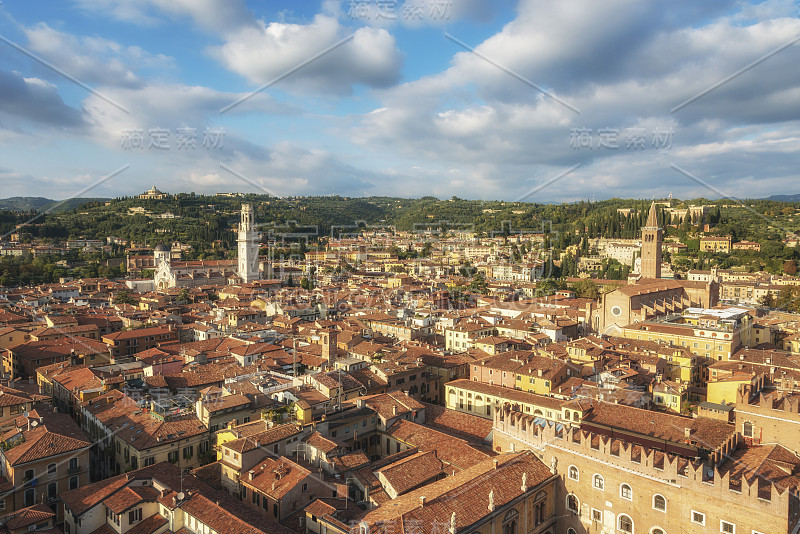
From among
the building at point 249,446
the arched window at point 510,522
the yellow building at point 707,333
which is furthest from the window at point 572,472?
the yellow building at point 707,333

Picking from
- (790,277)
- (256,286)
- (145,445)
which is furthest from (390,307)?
(790,277)

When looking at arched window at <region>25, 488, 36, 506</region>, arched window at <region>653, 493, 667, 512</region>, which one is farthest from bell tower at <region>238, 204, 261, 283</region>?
arched window at <region>653, 493, 667, 512</region>

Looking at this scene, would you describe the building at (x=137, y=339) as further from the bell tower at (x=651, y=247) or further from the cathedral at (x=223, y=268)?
the bell tower at (x=651, y=247)

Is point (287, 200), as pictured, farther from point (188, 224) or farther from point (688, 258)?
point (688, 258)

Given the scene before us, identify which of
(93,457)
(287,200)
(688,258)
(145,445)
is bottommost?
(93,457)

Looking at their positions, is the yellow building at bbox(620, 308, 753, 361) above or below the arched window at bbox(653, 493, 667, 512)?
above

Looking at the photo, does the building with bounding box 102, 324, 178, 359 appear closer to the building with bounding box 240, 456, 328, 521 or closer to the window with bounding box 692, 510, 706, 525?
the building with bounding box 240, 456, 328, 521
